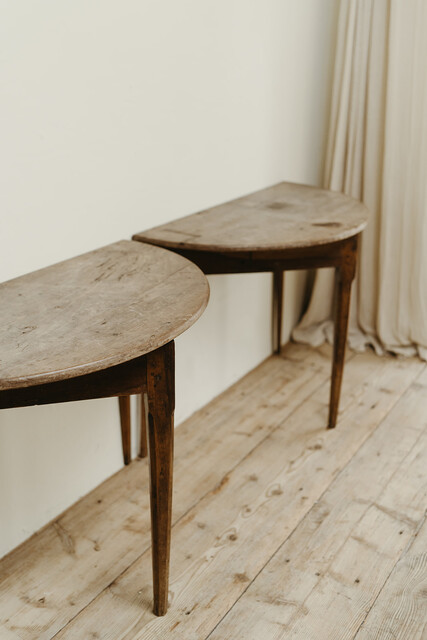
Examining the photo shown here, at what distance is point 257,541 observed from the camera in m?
1.71

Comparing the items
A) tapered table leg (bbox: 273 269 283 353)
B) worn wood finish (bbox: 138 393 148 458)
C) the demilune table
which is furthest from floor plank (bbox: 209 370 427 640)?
tapered table leg (bbox: 273 269 283 353)

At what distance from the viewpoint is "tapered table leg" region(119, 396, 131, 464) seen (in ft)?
6.22

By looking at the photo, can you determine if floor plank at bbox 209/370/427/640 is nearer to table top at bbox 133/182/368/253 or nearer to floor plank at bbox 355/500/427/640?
floor plank at bbox 355/500/427/640

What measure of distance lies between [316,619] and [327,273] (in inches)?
59.0

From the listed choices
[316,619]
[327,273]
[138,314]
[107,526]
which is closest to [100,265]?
[138,314]

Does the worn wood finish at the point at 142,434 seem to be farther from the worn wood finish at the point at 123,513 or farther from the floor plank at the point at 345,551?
the floor plank at the point at 345,551

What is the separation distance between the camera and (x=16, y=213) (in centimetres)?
150

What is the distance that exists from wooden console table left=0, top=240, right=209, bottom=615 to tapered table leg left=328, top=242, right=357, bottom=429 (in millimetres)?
579

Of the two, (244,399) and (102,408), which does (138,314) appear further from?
(244,399)

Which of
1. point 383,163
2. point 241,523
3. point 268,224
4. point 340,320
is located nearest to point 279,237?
point 268,224

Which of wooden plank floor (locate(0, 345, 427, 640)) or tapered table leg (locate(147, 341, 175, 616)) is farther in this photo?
wooden plank floor (locate(0, 345, 427, 640))

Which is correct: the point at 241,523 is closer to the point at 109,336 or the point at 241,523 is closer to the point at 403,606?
the point at 403,606

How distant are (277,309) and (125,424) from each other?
892mm

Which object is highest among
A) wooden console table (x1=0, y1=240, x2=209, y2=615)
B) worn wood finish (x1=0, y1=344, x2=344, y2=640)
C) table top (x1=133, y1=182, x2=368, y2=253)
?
table top (x1=133, y1=182, x2=368, y2=253)
